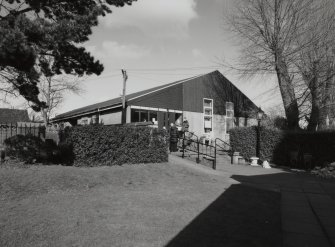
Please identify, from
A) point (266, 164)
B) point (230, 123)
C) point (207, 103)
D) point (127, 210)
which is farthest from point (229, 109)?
point (127, 210)

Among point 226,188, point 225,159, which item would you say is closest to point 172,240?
point 226,188

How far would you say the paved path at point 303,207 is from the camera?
5379 mm

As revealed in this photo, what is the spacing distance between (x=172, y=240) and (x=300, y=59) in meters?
20.3

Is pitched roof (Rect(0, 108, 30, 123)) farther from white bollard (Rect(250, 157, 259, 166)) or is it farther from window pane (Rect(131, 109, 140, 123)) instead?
white bollard (Rect(250, 157, 259, 166))

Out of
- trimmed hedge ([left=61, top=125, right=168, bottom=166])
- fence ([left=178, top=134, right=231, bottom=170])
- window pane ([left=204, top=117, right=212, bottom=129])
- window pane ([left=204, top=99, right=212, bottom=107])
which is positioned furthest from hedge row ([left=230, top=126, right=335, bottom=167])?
trimmed hedge ([left=61, top=125, right=168, bottom=166])

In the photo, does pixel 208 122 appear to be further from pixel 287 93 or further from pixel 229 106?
pixel 287 93

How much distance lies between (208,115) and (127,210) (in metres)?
20.4

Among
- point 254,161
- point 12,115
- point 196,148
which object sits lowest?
point 254,161

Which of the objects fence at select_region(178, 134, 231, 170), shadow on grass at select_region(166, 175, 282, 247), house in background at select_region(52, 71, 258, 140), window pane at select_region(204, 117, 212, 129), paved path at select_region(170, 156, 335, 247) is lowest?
paved path at select_region(170, 156, 335, 247)

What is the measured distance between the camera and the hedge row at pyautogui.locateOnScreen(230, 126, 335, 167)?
17.0 m

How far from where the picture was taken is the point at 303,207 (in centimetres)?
794

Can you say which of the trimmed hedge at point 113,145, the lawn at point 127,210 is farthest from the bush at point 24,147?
the trimmed hedge at point 113,145

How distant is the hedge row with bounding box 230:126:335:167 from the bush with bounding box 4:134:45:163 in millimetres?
12563

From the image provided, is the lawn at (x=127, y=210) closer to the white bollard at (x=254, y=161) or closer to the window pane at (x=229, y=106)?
the white bollard at (x=254, y=161)
